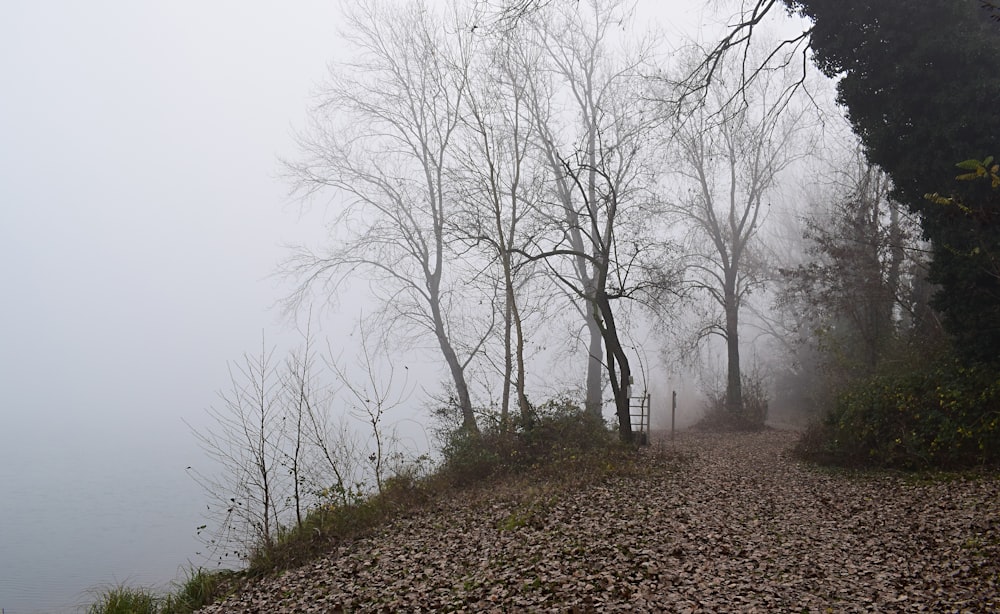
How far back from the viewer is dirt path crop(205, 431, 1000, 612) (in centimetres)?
454

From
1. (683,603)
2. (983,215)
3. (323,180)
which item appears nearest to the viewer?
(683,603)

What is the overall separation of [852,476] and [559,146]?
11.8 meters

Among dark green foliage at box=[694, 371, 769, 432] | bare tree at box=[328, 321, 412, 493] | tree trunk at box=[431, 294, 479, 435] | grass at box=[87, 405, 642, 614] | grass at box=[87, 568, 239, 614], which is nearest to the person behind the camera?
grass at box=[87, 568, 239, 614]

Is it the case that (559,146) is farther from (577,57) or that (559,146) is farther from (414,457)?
(414,457)

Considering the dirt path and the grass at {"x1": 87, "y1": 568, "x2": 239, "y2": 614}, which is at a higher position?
the dirt path

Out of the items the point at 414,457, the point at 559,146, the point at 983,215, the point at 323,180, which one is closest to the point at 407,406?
the point at 414,457

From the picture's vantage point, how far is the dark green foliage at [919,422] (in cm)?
790

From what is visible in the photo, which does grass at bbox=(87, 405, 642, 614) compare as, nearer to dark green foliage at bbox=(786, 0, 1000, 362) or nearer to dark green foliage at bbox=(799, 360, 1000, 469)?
dark green foliage at bbox=(799, 360, 1000, 469)

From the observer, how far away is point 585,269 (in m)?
19.3

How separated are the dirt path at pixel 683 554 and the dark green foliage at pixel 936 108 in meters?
2.65

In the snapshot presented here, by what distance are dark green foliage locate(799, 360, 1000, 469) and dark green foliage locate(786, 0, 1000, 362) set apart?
23.0 inches

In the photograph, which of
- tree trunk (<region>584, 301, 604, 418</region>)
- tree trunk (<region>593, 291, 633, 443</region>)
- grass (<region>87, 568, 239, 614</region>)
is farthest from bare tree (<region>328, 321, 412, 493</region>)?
tree trunk (<region>584, 301, 604, 418</region>)

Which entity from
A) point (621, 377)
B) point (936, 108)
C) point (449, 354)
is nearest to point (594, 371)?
point (449, 354)

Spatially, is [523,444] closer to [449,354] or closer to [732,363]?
[449,354]
